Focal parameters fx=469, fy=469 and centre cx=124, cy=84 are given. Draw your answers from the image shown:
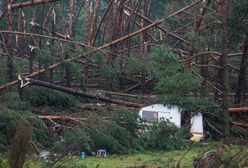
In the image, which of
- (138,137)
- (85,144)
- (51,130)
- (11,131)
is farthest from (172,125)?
(11,131)

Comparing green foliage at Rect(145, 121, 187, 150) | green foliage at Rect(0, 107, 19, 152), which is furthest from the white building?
green foliage at Rect(0, 107, 19, 152)

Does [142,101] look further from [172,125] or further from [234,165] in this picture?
[234,165]

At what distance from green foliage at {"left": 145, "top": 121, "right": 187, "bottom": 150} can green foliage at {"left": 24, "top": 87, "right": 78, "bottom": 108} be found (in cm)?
209

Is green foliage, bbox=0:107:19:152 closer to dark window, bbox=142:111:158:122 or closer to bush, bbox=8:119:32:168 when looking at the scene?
dark window, bbox=142:111:158:122

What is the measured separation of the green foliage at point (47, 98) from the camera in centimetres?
994

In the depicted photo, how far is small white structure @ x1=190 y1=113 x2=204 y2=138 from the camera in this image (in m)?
9.47

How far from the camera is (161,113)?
31.8 ft

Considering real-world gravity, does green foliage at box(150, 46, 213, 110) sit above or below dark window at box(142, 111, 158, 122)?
above

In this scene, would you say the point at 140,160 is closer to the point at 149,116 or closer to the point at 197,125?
the point at 149,116

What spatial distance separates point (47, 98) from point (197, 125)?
3223 millimetres

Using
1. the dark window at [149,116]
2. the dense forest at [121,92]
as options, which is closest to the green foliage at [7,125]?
the dense forest at [121,92]

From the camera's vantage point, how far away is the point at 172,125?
870 cm

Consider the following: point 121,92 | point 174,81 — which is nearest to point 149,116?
point 174,81

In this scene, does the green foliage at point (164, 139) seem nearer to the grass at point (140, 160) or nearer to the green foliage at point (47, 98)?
the grass at point (140, 160)
